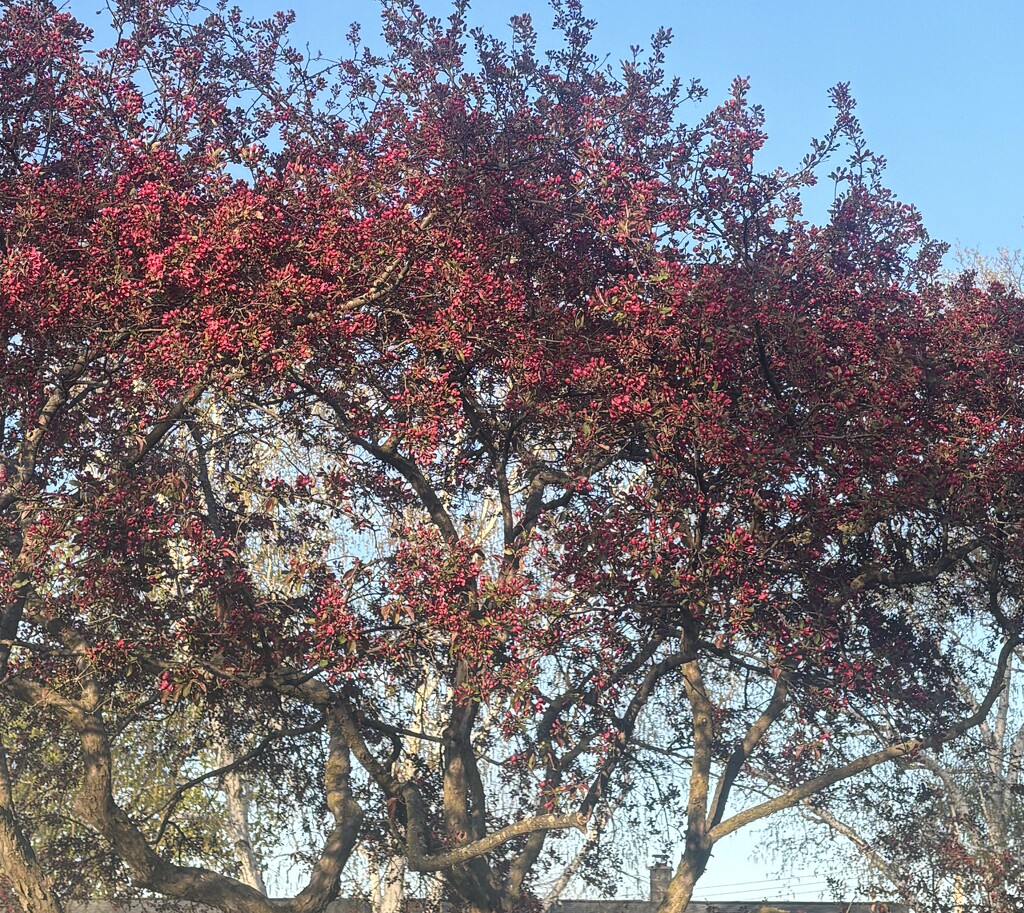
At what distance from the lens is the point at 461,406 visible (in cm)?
1377

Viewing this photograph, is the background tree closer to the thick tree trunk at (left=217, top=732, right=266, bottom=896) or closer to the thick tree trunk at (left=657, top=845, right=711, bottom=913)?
the thick tree trunk at (left=657, top=845, right=711, bottom=913)

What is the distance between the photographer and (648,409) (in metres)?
12.4

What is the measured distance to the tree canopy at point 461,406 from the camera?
41.0ft

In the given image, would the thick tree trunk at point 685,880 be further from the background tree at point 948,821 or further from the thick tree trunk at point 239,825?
the thick tree trunk at point 239,825

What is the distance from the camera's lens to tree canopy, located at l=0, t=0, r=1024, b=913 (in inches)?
492

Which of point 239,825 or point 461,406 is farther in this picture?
point 239,825

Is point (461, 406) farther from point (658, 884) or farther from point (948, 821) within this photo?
point (658, 884)

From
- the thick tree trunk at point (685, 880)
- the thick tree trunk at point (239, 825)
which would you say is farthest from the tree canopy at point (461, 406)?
the thick tree trunk at point (239, 825)

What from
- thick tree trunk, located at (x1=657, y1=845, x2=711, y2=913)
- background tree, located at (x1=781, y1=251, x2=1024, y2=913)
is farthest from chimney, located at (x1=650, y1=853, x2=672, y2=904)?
thick tree trunk, located at (x1=657, y1=845, x2=711, y2=913)

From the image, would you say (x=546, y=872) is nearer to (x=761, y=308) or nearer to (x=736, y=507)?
(x=736, y=507)

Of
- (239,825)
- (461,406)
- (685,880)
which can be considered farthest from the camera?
(239,825)

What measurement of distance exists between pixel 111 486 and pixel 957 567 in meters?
10.6

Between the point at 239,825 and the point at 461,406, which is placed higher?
the point at 461,406

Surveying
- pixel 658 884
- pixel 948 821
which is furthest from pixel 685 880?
pixel 658 884
